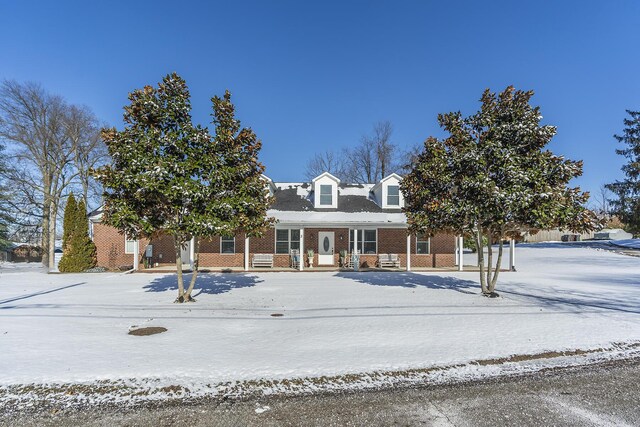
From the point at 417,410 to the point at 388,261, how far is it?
618 inches

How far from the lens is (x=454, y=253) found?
67.2ft

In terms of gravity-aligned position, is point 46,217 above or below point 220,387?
above

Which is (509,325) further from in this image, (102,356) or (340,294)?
(102,356)

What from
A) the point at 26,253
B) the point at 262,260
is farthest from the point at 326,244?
the point at 26,253

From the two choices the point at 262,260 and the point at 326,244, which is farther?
the point at 326,244

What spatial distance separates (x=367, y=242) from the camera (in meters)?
20.3

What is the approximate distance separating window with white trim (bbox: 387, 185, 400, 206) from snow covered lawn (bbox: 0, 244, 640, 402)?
785 cm

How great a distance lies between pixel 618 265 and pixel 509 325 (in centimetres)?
2088

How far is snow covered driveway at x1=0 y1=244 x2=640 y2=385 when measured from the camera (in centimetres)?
521

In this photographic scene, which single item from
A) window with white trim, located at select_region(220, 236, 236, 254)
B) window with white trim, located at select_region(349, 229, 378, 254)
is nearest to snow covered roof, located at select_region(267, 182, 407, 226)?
window with white trim, located at select_region(349, 229, 378, 254)

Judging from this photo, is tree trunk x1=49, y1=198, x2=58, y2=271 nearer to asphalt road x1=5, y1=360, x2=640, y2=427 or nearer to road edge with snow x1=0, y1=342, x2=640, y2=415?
road edge with snow x1=0, y1=342, x2=640, y2=415

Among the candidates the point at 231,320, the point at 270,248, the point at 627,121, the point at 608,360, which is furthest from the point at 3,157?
the point at 627,121

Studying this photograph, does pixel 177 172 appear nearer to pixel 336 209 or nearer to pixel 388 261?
pixel 336 209

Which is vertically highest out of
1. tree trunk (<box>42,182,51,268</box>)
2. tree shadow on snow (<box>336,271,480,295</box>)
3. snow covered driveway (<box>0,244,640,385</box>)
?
tree trunk (<box>42,182,51,268</box>)
